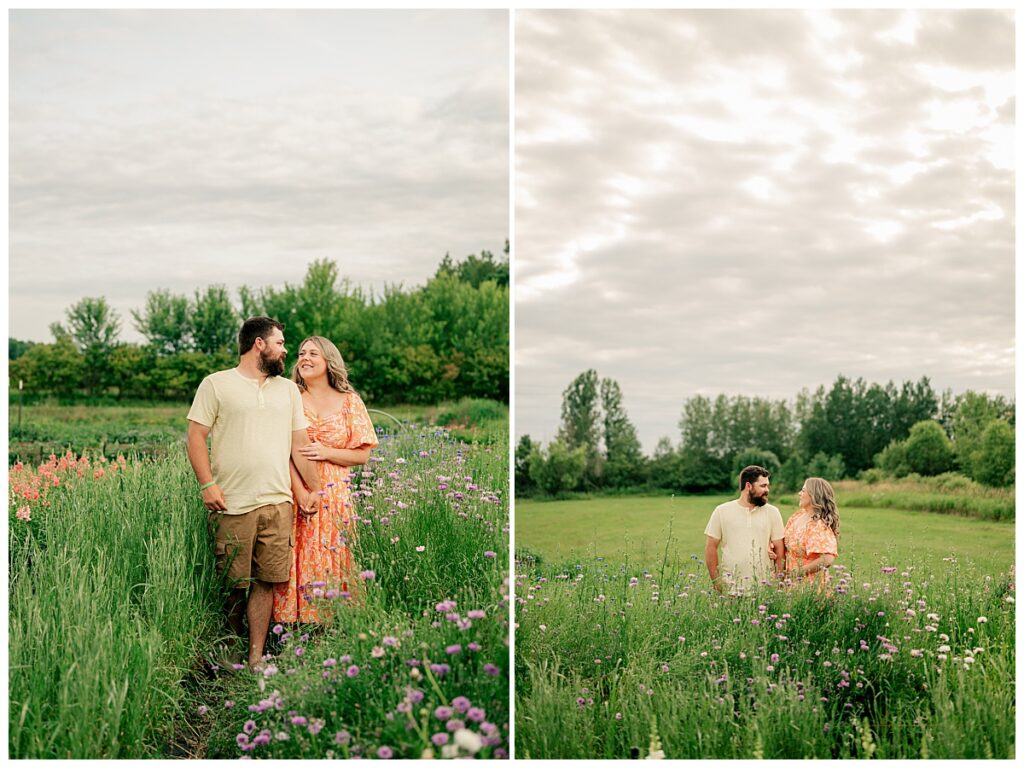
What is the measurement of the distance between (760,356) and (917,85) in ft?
4.15

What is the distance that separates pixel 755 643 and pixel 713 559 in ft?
1.25

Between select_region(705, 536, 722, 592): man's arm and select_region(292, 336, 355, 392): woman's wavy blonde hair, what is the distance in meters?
1.58

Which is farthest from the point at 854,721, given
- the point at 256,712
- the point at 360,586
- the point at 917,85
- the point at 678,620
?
the point at 917,85

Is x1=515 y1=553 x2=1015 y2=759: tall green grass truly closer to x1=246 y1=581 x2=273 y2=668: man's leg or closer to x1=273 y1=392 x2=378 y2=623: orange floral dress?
x1=273 y1=392 x2=378 y2=623: orange floral dress

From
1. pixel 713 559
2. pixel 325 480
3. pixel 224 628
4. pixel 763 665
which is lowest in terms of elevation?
pixel 763 665

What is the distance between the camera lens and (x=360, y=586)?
320 centimetres

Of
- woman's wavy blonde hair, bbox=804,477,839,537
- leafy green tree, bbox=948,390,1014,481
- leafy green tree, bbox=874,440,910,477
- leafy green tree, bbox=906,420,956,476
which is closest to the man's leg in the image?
woman's wavy blonde hair, bbox=804,477,839,537

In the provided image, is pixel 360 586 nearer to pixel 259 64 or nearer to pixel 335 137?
pixel 335 137

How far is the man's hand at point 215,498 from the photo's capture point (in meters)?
3.26

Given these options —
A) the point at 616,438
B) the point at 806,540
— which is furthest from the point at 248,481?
the point at 806,540

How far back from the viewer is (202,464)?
327cm

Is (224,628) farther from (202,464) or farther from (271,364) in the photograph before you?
(271,364)

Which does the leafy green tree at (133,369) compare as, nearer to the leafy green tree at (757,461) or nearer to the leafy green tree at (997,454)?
the leafy green tree at (757,461)

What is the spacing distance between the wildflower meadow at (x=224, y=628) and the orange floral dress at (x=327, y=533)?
5 cm
